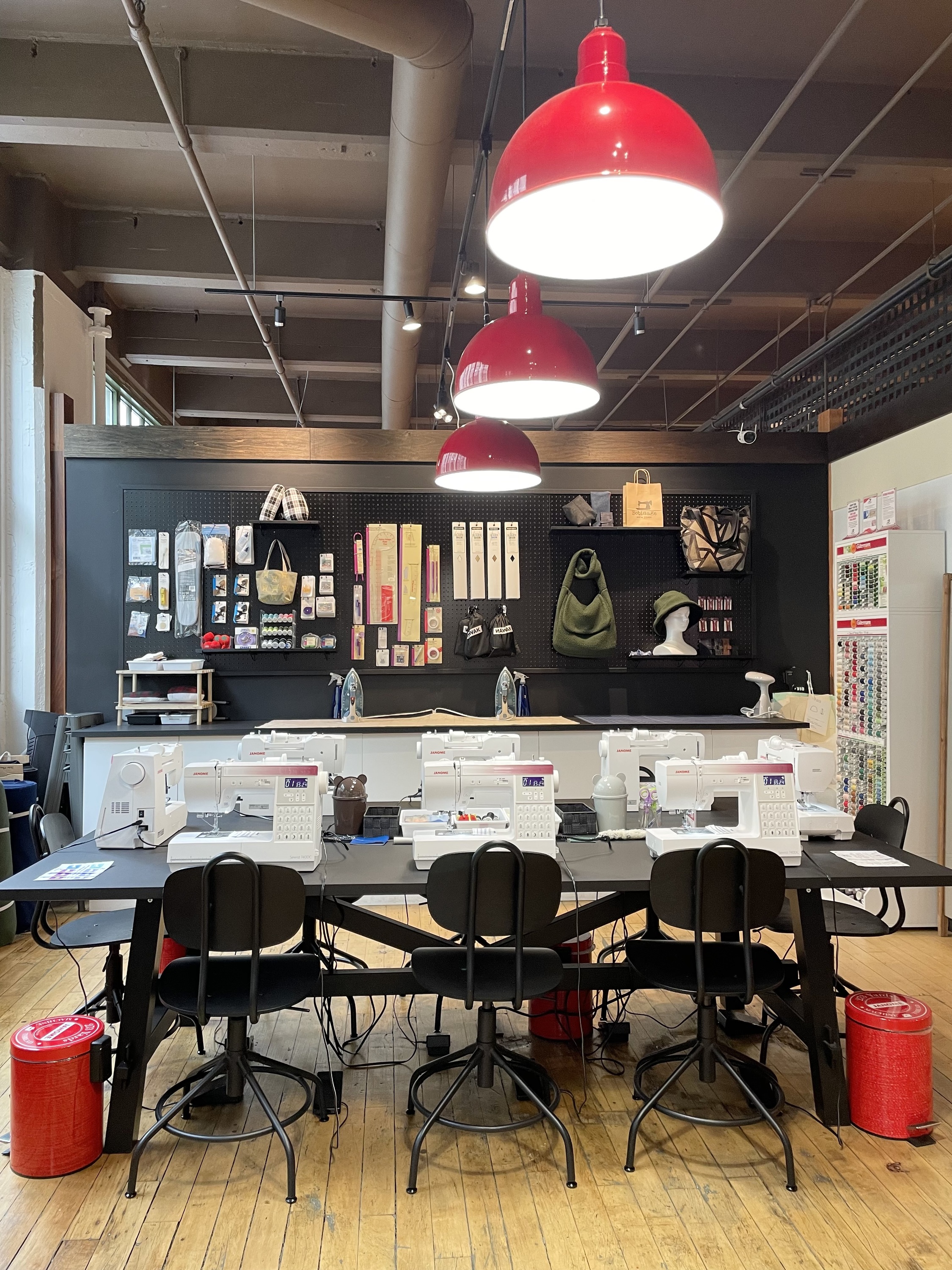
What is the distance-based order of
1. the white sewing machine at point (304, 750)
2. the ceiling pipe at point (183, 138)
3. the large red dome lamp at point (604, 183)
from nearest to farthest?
1. the large red dome lamp at point (604, 183)
2. the ceiling pipe at point (183, 138)
3. the white sewing machine at point (304, 750)

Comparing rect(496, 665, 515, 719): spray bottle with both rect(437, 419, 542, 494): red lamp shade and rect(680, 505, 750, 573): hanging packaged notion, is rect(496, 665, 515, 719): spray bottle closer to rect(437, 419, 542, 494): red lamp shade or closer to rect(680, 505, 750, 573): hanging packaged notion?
rect(680, 505, 750, 573): hanging packaged notion

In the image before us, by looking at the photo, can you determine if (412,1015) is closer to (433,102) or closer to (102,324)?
(433,102)

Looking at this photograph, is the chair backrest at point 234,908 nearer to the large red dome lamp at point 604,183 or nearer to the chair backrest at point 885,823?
the large red dome lamp at point 604,183

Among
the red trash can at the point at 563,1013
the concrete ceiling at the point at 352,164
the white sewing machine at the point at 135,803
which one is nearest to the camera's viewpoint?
the white sewing machine at the point at 135,803

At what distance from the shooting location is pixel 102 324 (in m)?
7.54

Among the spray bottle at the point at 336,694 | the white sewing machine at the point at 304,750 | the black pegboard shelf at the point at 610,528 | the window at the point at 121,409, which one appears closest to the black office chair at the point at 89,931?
the white sewing machine at the point at 304,750

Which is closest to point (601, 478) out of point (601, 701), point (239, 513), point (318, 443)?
point (601, 701)

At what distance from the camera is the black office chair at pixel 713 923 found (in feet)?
9.83

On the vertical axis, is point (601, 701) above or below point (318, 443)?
below

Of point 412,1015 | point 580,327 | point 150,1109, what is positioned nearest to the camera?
point 150,1109

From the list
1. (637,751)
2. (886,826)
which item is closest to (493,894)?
(637,751)

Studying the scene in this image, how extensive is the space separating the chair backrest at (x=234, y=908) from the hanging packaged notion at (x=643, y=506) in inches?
177

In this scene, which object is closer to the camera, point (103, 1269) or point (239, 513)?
point (103, 1269)

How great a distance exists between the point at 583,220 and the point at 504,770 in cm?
199
